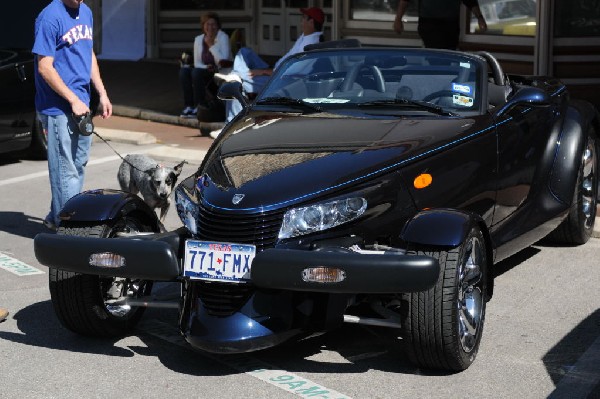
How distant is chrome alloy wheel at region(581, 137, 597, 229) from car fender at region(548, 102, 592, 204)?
413mm

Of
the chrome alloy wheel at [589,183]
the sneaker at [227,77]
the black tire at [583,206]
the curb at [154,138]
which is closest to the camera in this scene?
the black tire at [583,206]

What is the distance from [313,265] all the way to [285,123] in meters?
1.63

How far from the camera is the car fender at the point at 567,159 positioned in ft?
26.2

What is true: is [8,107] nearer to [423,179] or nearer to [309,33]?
[309,33]

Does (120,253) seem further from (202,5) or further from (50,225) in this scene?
(202,5)

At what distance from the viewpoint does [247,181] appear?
6133 millimetres

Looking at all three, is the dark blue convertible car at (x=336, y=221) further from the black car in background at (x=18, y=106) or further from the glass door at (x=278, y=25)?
the glass door at (x=278, y=25)

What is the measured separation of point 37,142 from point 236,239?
7565mm

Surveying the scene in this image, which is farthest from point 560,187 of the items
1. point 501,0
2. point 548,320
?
point 501,0

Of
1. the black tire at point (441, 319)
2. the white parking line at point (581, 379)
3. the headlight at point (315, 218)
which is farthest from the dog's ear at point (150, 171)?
the white parking line at point (581, 379)

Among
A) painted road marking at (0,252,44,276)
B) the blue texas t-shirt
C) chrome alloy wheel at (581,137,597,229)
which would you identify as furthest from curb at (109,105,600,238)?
chrome alloy wheel at (581,137,597,229)

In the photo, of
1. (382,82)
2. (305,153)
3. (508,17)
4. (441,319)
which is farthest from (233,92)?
(508,17)

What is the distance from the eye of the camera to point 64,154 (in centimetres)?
852

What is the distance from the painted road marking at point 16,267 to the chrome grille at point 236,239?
2.65 meters
